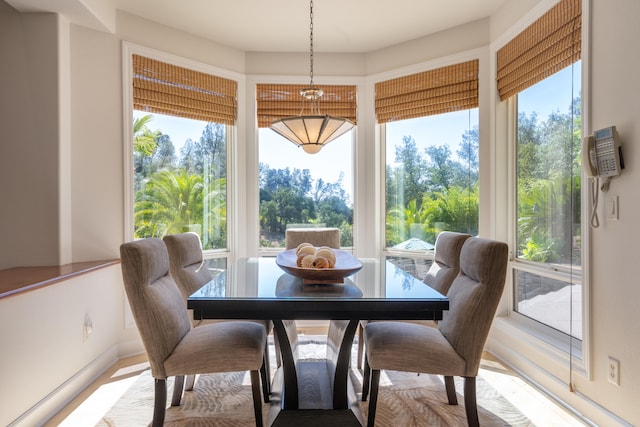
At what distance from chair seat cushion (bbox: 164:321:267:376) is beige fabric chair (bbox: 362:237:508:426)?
0.57m

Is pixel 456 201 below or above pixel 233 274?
above

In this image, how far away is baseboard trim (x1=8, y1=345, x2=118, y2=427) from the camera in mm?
1971

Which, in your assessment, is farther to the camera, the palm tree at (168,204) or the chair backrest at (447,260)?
the palm tree at (168,204)

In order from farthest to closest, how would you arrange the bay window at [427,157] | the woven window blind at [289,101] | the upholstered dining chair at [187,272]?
the woven window blind at [289,101], the bay window at [427,157], the upholstered dining chair at [187,272]

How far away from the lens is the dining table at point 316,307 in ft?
5.05

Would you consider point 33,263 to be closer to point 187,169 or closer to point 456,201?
point 187,169

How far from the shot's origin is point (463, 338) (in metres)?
1.79

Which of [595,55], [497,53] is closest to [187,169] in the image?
[497,53]

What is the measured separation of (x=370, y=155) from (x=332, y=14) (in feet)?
4.44

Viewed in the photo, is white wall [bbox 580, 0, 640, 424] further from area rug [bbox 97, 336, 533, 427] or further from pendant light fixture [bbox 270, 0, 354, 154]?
pendant light fixture [bbox 270, 0, 354, 154]

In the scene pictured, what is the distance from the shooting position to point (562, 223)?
8.12 ft

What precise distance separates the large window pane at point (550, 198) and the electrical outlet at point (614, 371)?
40cm

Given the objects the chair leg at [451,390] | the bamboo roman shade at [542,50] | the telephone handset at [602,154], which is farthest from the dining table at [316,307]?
the bamboo roman shade at [542,50]

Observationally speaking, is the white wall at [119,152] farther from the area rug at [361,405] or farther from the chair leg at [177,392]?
the chair leg at [177,392]
